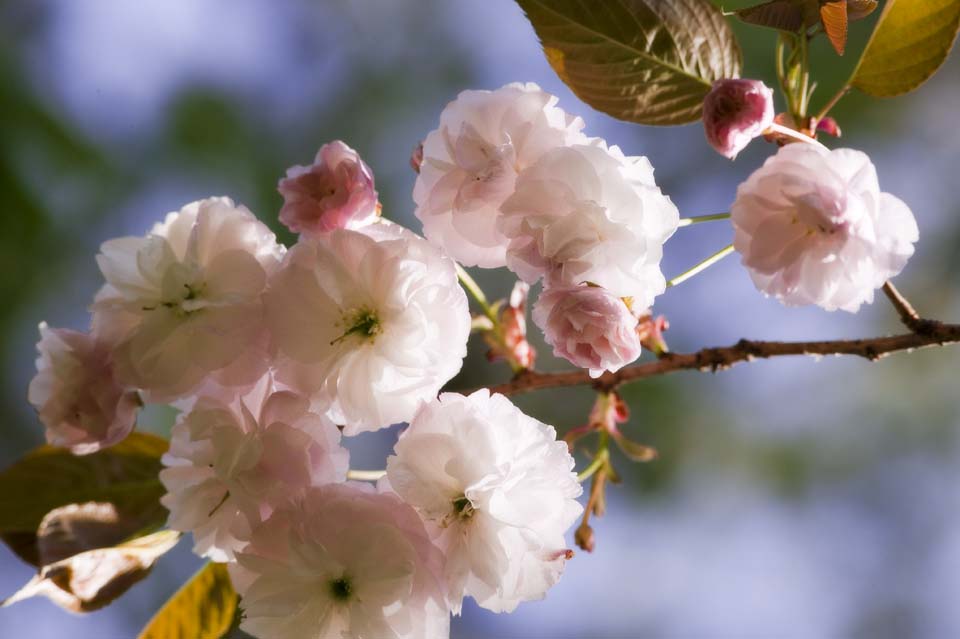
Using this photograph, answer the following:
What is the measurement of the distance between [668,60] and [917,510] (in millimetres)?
1470

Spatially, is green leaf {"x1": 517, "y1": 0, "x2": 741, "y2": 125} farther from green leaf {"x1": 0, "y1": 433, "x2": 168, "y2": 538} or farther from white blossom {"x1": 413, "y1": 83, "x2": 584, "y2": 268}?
green leaf {"x1": 0, "y1": 433, "x2": 168, "y2": 538}

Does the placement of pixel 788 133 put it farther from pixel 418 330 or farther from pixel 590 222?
pixel 418 330

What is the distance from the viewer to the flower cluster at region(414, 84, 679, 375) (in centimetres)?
52

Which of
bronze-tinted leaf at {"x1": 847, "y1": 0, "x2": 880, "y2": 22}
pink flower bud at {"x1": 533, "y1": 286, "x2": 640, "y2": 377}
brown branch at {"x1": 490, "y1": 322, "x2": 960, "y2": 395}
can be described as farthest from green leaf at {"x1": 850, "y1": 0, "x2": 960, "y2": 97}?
pink flower bud at {"x1": 533, "y1": 286, "x2": 640, "y2": 377}

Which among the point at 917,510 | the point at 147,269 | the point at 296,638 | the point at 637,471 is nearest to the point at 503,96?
the point at 147,269

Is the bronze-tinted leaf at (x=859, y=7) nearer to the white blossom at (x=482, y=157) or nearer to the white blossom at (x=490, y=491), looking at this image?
the white blossom at (x=482, y=157)

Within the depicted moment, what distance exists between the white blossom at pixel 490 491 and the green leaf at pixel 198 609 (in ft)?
0.94

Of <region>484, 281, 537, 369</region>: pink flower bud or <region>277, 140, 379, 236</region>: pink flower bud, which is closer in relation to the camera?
<region>277, 140, 379, 236</region>: pink flower bud

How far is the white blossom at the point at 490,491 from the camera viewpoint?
0.52 meters

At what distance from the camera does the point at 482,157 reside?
56 cm

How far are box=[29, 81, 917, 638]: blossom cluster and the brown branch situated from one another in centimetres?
5

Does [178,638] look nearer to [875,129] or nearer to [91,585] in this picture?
[91,585]

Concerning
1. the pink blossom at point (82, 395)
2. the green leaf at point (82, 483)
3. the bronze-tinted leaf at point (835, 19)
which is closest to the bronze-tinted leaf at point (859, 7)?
the bronze-tinted leaf at point (835, 19)

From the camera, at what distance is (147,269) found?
58 cm
